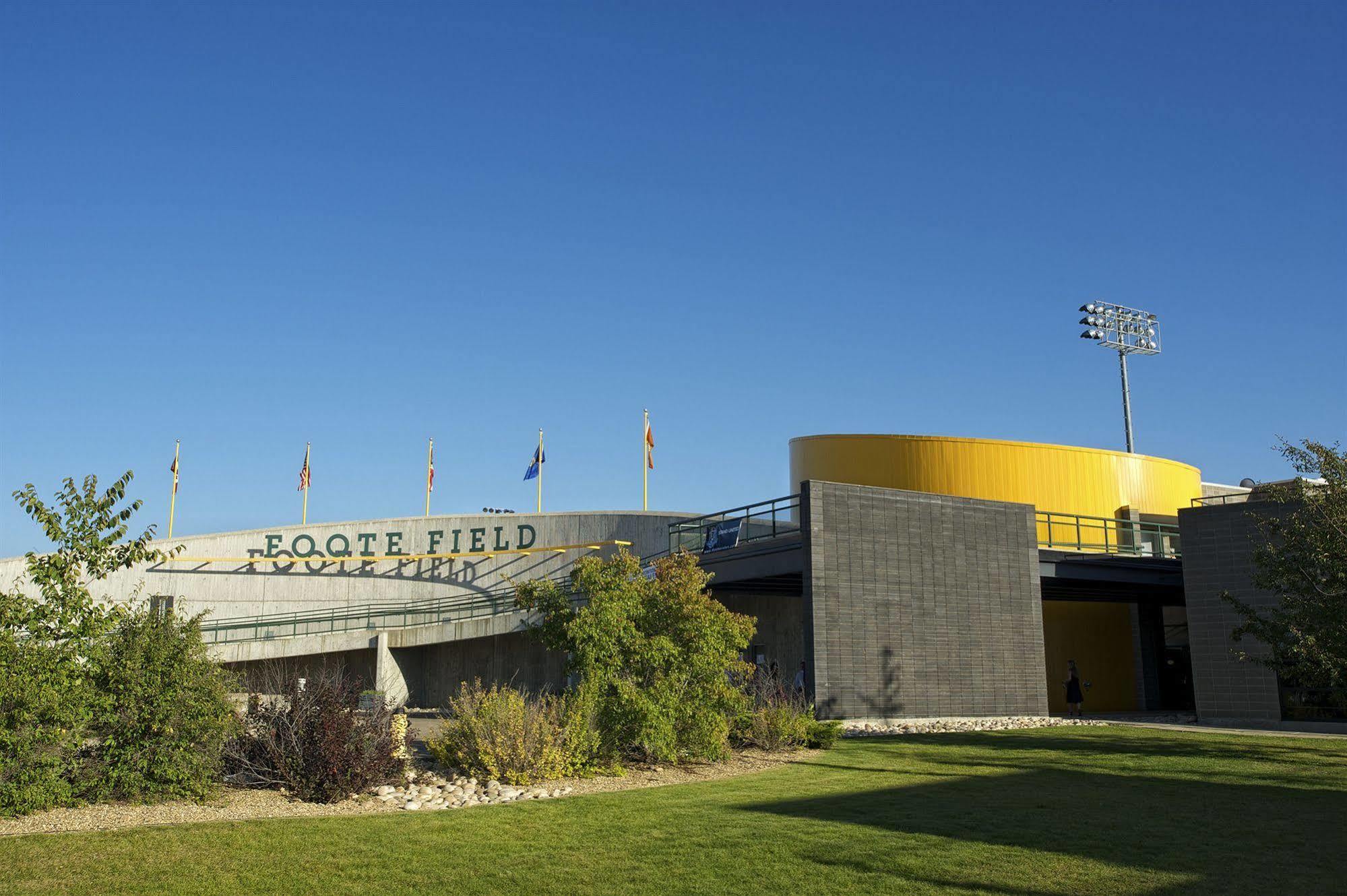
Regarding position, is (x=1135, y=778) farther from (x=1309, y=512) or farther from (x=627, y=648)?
(x=627, y=648)

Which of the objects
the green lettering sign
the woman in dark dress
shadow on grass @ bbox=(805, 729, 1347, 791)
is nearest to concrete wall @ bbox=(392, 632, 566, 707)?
the green lettering sign

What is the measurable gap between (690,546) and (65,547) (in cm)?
2057

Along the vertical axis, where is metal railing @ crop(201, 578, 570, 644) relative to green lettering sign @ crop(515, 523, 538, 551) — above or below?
below

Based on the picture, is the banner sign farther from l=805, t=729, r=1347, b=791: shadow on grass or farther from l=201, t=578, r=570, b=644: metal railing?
l=201, t=578, r=570, b=644: metal railing

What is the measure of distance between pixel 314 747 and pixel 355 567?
34.2m

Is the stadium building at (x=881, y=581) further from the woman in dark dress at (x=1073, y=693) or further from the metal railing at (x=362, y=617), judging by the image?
the woman in dark dress at (x=1073, y=693)

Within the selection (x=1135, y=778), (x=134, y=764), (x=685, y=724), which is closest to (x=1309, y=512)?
(x=1135, y=778)

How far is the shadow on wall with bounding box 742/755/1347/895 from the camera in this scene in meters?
9.52

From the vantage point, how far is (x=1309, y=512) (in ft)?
61.4

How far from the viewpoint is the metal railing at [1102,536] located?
3052 centimetres

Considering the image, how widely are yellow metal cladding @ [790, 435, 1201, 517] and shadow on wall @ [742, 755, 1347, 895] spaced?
64.9ft

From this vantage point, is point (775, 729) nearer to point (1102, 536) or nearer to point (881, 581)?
point (881, 581)

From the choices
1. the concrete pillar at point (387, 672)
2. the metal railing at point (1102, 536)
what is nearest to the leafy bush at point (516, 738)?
the metal railing at point (1102, 536)

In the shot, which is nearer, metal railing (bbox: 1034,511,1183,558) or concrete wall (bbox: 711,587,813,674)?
metal railing (bbox: 1034,511,1183,558)
